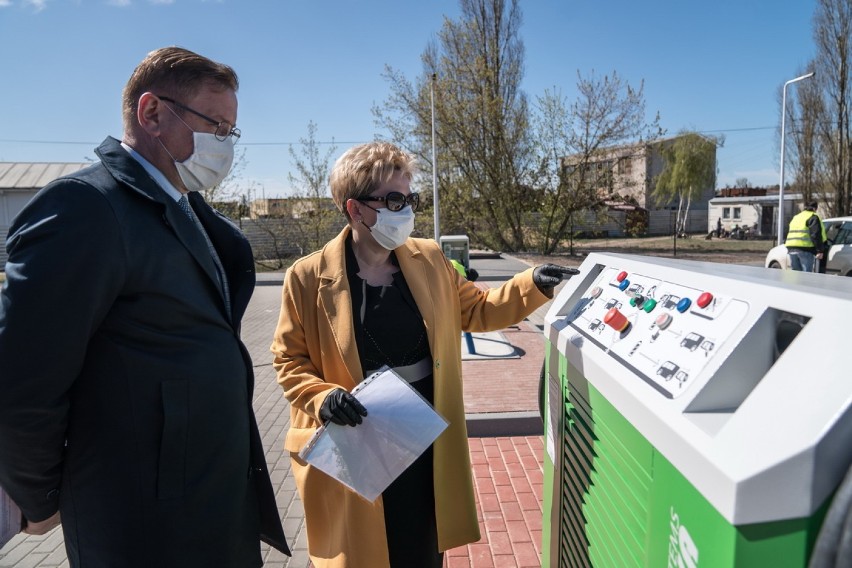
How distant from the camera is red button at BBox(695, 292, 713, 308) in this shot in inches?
50.6

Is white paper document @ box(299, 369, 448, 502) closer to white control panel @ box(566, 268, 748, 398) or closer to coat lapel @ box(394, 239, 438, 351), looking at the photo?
coat lapel @ box(394, 239, 438, 351)

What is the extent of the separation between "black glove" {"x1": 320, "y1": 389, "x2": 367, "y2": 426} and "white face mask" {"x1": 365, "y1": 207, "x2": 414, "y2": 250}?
61 centimetres

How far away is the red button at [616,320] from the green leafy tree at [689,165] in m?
38.6

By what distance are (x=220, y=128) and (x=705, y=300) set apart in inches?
56.8

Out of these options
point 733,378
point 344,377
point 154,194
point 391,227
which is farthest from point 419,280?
point 733,378

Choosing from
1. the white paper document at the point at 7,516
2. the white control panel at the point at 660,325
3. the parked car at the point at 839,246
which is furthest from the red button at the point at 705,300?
the parked car at the point at 839,246

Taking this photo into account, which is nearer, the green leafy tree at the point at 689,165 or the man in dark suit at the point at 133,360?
the man in dark suit at the point at 133,360

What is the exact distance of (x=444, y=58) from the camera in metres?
21.8

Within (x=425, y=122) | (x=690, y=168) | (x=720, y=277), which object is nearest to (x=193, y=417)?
(x=720, y=277)

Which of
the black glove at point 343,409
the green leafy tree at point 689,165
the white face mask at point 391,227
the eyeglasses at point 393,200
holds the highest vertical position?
the green leafy tree at point 689,165

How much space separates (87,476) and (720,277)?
5.15 feet

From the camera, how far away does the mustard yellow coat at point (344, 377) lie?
6.37ft

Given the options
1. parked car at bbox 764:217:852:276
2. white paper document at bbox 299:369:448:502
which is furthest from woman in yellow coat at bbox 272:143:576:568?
parked car at bbox 764:217:852:276

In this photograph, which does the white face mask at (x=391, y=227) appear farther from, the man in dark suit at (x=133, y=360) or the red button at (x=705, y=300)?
the red button at (x=705, y=300)
